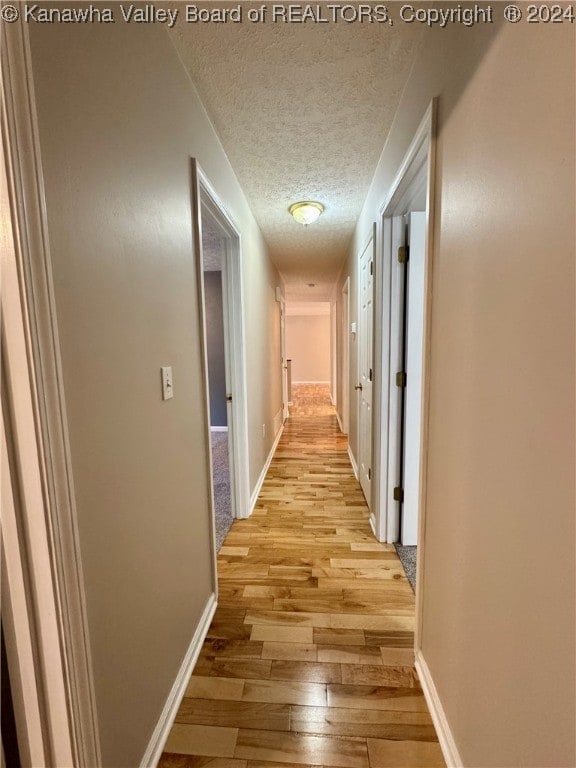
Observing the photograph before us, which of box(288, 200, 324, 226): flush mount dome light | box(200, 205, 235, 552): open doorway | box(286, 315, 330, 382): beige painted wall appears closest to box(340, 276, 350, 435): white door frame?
box(288, 200, 324, 226): flush mount dome light

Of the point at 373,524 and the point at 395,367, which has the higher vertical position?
the point at 395,367

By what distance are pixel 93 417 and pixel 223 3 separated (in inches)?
52.7

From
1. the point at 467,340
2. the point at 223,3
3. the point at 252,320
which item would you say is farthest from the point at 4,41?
the point at 252,320

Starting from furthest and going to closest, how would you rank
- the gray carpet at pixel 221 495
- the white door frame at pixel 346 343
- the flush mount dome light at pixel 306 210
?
the white door frame at pixel 346 343
the flush mount dome light at pixel 306 210
the gray carpet at pixel 221 495

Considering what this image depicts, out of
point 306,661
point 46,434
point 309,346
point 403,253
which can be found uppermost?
point 403,253

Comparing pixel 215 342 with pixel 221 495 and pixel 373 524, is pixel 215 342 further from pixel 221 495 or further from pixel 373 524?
pixel 373 524

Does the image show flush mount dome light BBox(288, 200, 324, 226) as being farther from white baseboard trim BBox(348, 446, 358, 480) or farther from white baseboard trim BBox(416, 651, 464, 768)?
white baseboard trim BBox(416, 651, 464, 768)

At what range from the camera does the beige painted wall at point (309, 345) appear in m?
10.3

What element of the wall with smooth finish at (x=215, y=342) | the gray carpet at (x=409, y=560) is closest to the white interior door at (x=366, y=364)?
the gray carpet at (x=409, y=560)

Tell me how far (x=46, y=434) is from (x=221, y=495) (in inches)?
91.3

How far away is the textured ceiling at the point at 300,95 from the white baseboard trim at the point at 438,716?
91.0 inches

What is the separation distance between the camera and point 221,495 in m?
2.76

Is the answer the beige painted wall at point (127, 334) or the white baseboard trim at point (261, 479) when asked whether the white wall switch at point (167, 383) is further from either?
the white baseboard trim at point (261, 479)

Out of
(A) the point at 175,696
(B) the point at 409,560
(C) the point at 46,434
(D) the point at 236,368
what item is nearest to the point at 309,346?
(D) the point at 236,368
